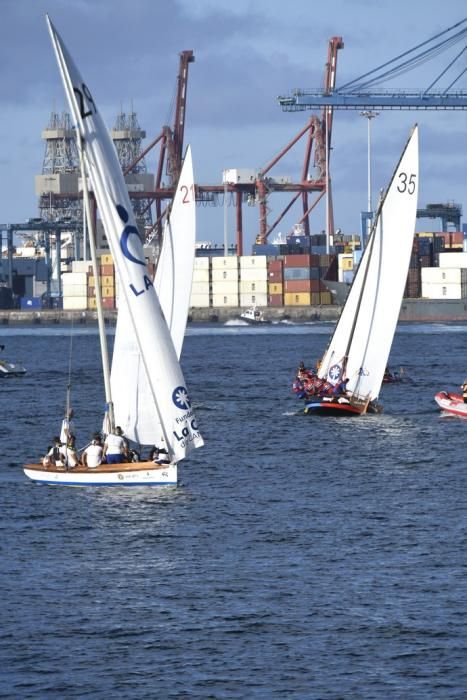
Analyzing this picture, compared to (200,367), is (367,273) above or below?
above

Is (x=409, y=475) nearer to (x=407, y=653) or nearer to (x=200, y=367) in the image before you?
(x=407, y=653)

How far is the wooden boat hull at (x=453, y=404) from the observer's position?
222 ft

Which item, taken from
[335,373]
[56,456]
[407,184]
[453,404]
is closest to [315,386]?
[335,373]

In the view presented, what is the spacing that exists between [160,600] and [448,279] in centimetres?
16487

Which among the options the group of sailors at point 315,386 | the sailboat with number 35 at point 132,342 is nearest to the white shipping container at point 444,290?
the group of sailors at point 315,386

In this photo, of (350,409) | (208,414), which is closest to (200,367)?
(208,414)

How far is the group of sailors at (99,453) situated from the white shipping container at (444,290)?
15464cm

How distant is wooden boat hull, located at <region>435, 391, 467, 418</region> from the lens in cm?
6781

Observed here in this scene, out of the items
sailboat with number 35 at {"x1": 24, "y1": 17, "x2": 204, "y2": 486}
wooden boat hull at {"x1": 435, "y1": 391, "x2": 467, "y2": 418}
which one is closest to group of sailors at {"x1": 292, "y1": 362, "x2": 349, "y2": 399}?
wooden boat hull at {"x1": 435, "y1": 391, "x2": 467, "y2": 418}

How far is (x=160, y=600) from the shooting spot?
32406mm

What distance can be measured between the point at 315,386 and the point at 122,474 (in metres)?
29.8

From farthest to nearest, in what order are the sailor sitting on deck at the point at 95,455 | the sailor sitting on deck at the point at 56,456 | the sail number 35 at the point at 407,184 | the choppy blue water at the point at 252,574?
the sail number 35 at the point at 407,184 < the sailor sitting on deck at the point at 56,456 < the sailor sitting on deck at the point at 95,455 < the choppy blue water at the point at 252,574

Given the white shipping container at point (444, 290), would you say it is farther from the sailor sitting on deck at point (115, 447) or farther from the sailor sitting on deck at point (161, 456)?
the sailor sitting on deck at point (161, 456)

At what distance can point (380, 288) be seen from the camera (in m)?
63.9
